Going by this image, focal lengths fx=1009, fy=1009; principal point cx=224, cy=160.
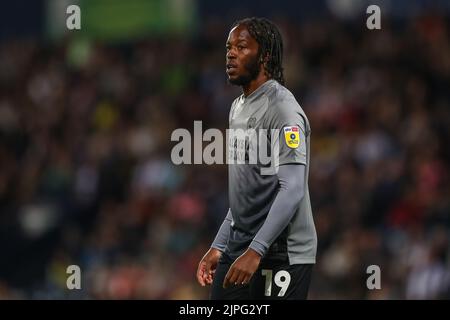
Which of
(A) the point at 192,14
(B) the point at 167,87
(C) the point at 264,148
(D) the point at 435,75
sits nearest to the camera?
(C) the point at 264,148

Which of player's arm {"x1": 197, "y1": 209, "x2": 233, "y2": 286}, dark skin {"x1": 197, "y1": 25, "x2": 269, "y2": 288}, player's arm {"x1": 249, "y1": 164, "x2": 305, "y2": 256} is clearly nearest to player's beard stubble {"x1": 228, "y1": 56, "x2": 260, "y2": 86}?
dark skin {"x1": 197, "y1": 25, "x2": 269, "y2": 288}

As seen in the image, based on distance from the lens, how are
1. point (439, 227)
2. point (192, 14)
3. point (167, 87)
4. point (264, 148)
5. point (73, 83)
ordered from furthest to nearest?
point (192, 14), point (73, 83), point (167, 87), point (439, 227), point (264, 148)

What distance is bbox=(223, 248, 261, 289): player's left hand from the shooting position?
4156 mm

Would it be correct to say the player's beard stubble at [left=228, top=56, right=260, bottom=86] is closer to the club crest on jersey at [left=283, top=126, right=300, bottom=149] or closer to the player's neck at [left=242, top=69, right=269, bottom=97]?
the player's neck at [left=242, top=69, right=269, bottom=97]

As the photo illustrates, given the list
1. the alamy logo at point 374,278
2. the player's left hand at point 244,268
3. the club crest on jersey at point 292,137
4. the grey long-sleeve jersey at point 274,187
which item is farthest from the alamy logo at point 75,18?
the player's left hand at point 244,268

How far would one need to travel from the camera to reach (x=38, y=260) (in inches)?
447

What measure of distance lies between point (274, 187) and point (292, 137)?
0.82 ft

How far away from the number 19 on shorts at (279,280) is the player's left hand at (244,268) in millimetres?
245

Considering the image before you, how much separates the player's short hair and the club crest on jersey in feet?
1.15

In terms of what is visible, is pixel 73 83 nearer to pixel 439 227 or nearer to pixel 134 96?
pixel 134 96

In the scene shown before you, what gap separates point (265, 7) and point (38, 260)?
4.97 meters

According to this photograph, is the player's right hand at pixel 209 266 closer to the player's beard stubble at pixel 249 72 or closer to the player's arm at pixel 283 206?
the player's arm at pixel 283 206

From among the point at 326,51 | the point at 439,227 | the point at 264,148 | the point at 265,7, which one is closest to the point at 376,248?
the point at 439,227

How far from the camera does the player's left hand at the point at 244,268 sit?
4.16m
